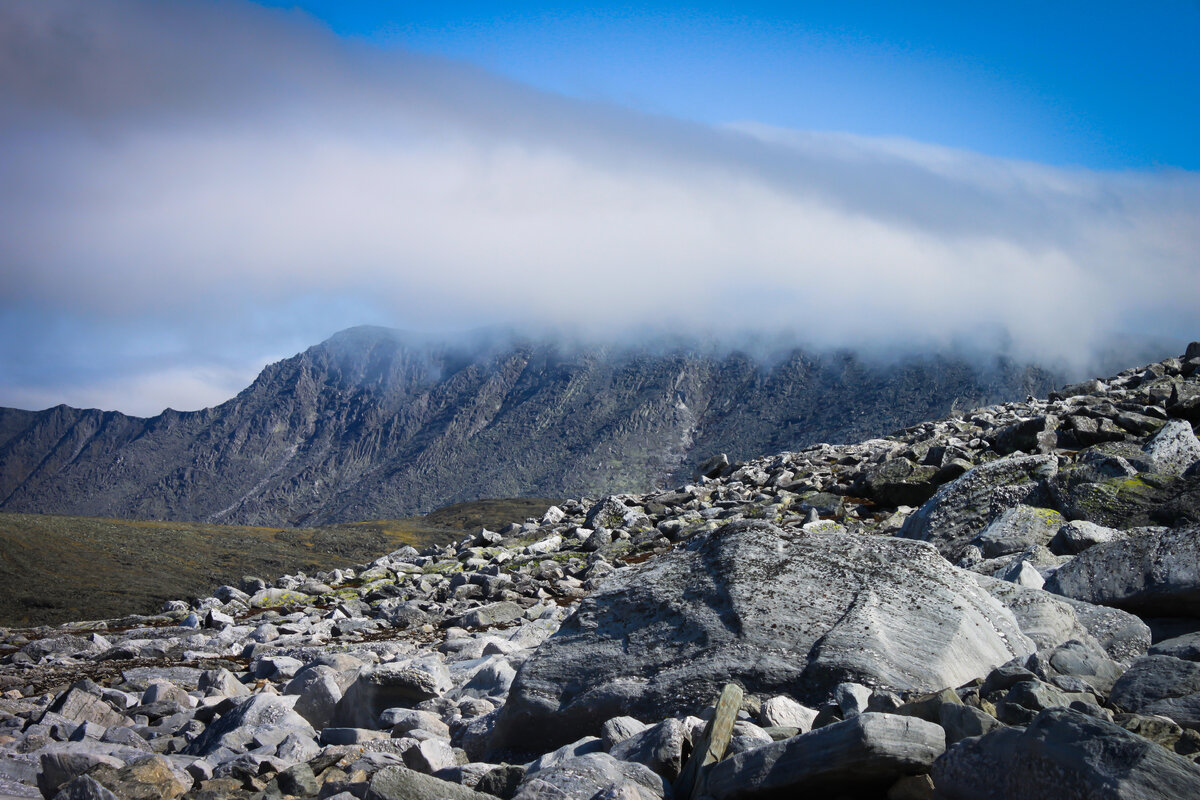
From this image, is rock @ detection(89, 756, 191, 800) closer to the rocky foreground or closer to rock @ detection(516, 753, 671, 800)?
the rocky foreground

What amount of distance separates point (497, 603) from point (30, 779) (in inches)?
402

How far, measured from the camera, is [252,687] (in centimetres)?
1152

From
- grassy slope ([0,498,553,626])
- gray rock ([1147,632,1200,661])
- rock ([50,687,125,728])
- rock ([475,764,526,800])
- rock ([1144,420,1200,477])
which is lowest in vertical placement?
grassy slope ([0,498,553,626])

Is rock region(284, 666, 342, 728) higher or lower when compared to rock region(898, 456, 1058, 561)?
lower

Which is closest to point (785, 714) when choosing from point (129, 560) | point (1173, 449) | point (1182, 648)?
point (1182, 648)

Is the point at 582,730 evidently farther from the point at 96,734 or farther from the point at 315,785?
the point at 96,734

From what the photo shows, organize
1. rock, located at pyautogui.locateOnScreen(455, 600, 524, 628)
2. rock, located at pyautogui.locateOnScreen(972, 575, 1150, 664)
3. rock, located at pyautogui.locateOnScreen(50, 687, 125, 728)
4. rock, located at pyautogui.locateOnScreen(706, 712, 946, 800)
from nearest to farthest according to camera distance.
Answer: rock, located at pyautogui.locateOnScreen(706, 712, 946, 800) → rock, located at pyautogui.locateOnScreen(972, 575, 1150, 664) → rock, located at pyautogui.locateOnScreen(50, 687, 125, 728) → rock, located at pyautogui.locateOnScreen(455, 600, 524, 628)

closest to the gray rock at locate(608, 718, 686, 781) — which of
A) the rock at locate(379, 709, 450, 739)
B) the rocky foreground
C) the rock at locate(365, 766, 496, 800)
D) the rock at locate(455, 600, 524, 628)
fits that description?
the rocky foreground

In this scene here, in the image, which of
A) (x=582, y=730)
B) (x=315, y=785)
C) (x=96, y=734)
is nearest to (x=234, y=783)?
(x=315, y=785)

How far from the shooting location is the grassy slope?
33094 mm

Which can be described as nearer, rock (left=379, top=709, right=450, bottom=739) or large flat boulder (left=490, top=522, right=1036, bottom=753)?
large flat boulder (left=490, top=522, right=1036, bottom=753)

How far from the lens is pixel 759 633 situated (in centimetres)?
671

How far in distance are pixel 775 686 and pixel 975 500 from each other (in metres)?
9.15

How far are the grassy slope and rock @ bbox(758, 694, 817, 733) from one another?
1192 inches
